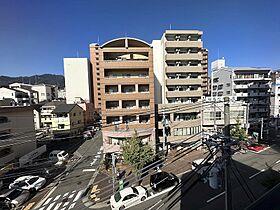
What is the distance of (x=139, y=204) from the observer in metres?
12.6

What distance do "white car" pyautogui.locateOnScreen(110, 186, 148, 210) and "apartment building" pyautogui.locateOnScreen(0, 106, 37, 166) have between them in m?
10.8

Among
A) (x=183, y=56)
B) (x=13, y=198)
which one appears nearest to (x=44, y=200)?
(x=13, y=198)

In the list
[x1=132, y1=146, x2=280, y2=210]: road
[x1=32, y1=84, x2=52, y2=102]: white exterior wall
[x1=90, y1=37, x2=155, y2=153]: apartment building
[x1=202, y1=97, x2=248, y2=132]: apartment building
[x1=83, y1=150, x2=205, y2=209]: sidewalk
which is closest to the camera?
[x1=132, y1=146, x2=280, y2=210]: road

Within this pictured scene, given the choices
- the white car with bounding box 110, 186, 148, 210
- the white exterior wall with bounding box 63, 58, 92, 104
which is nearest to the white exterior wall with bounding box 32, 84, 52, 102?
the white exterior wall with bounding box 63, 58, 92, 104

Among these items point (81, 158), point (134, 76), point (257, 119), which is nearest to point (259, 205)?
point (134, 76)

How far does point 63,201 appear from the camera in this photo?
44.3 feet

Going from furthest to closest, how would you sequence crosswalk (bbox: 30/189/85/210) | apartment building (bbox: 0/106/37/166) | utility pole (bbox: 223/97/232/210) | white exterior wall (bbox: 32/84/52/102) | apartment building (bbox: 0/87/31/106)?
white exterior wall (bbox: 32/84/52/102) → apartment building (bbox: 0/87/31/106) → apartment building (bbox: 0/106/37/166) → crosswalk (bbox: 30/189/85/210) → utility pole (bbox: 223/97/232/210)

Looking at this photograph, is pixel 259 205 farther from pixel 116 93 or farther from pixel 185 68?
pixel 185 68

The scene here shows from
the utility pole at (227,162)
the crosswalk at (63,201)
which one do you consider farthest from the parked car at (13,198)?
the utility pole at (227,162)

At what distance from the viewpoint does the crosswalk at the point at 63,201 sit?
1271cm

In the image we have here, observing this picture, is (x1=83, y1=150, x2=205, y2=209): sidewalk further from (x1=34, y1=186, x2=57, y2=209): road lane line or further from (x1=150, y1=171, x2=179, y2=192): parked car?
(x1=34, y1=186, x2=57, y2=209): road lane line

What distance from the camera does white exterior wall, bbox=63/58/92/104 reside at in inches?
2083

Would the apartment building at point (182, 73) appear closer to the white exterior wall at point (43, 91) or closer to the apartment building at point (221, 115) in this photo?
the apartment building at point (221, 115)

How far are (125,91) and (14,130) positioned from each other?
13.5 m
